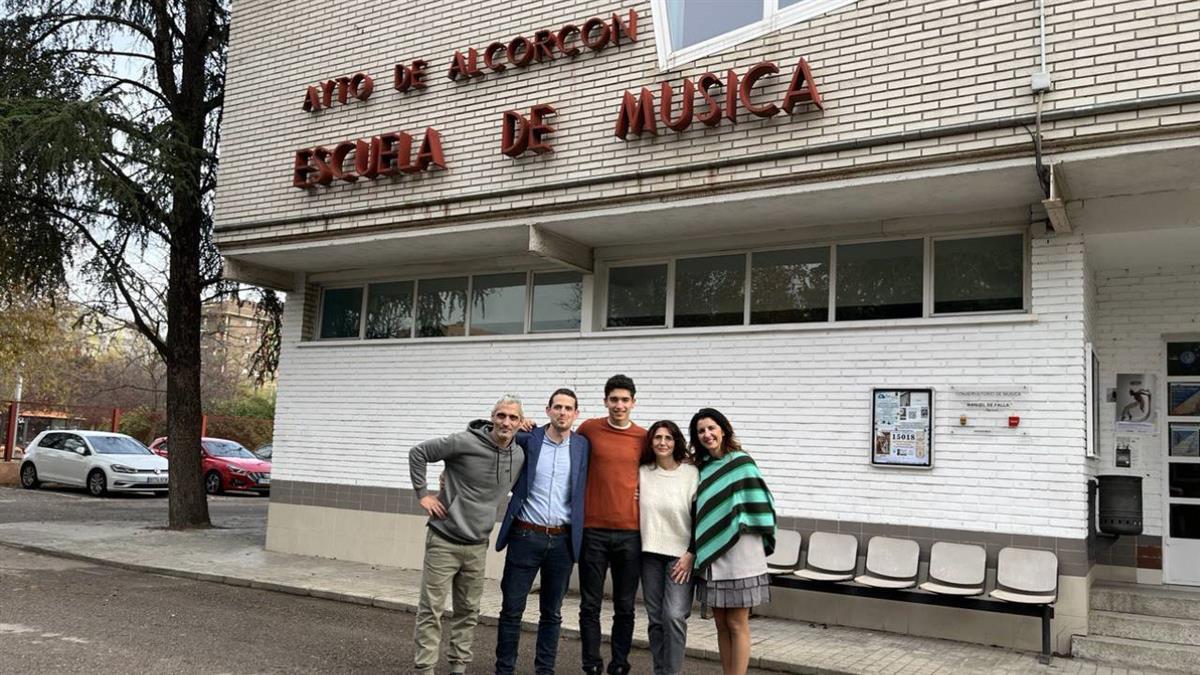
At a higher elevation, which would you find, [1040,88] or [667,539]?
[1040,88]

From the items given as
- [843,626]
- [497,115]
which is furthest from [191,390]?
[843,626]

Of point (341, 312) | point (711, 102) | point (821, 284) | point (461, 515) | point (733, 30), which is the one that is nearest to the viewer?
point (461, 515)

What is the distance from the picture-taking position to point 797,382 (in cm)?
894

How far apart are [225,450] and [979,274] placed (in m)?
19.5

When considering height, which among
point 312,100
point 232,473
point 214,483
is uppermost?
point 312,100

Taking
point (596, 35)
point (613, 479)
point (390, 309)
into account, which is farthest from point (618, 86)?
point (613, 479)

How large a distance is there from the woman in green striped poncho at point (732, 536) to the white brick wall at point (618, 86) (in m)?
3.37

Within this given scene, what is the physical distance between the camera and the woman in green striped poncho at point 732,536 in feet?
17.5

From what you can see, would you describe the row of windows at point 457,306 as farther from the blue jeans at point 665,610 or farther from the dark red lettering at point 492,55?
the blue jeans at point 665,610

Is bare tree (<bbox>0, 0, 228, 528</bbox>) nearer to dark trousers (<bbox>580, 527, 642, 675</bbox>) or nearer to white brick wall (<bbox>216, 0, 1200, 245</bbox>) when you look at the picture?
white brick wall (<bbox>216, 0, 1200, 245</bbox>)

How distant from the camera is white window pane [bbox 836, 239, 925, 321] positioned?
8.63m

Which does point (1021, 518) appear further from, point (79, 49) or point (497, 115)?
point (79, 49)

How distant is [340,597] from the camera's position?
30.2ft

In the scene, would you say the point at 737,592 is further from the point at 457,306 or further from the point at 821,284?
the point at 457,306
